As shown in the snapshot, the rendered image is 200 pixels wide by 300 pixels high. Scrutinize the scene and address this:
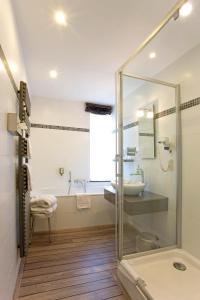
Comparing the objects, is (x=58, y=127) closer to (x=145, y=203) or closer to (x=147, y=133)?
(x=147, y=133)

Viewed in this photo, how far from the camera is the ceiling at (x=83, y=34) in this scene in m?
1.71

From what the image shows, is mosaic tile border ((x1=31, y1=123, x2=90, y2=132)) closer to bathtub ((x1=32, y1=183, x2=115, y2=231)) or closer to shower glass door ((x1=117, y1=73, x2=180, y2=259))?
bathtub ((x1=32, y1=183, x2=115, y2=231))

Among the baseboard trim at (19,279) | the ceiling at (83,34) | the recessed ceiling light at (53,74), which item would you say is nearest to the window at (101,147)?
the ceiling at (83,34)

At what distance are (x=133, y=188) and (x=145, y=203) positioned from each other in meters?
0.24

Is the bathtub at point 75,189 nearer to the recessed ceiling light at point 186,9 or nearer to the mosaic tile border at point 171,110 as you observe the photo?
the mosaic tile border at point 171,110

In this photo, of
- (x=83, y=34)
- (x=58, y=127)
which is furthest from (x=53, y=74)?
(x=58, y=127)

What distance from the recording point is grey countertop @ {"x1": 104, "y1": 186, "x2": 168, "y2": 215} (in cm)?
234

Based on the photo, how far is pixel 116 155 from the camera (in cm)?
224

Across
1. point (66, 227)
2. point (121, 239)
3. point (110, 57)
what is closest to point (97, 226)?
point (66, 227)

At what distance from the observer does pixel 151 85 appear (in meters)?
2.74

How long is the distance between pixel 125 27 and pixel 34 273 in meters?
2.82

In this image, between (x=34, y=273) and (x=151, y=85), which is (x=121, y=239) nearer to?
(x=34, y=273)

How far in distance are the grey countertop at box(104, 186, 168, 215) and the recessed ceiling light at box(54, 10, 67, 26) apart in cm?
202

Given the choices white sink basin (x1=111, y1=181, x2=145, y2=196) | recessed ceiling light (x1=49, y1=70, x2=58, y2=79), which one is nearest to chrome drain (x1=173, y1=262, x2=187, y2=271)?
white sink basin (x1=111, y1=181, x2=145, y2=196)
